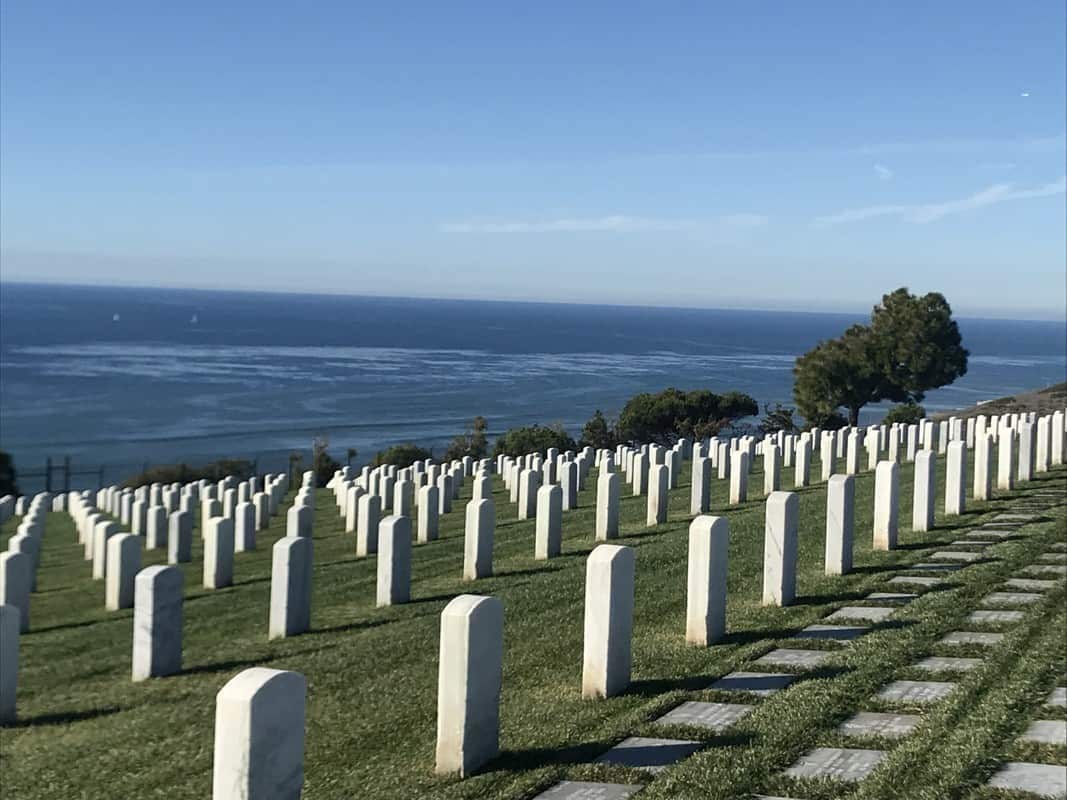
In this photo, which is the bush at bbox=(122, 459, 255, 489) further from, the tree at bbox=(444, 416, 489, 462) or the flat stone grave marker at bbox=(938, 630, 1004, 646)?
the flat stone grave marker at bbox=(938, 630, 1004, 646)

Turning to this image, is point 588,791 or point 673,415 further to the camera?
point 673,415

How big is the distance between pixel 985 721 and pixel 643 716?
164cm

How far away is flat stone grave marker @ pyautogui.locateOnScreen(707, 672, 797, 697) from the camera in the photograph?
637 cm

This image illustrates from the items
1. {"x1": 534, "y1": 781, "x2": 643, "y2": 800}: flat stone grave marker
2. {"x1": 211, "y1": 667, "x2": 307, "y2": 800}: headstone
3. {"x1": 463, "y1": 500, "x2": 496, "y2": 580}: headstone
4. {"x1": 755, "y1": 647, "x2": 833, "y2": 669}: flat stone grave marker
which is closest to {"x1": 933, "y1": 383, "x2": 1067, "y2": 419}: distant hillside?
{"x1": 463, "y1": 500, "x2": 496, "y2": 580}: headstone

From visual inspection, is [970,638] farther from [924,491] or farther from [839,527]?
[924,491]

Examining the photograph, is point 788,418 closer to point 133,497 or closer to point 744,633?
point 133,497

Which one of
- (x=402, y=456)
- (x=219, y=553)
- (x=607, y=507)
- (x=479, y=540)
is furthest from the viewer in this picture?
(x=402, y=456)

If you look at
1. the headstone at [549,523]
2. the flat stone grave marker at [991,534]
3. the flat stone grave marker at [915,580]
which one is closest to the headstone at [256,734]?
the flat stone grave marker at [915,580]

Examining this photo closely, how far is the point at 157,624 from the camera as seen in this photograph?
905cm

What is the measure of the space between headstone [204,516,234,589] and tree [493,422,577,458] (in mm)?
19180

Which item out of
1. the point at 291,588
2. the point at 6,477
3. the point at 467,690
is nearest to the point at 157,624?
the point at 291,588

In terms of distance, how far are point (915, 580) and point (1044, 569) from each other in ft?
3.68

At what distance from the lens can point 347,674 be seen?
26.5 feet

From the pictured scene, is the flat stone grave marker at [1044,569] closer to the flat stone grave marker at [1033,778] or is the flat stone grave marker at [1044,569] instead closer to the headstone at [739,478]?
the flat stone grave marker at [1033,778]
